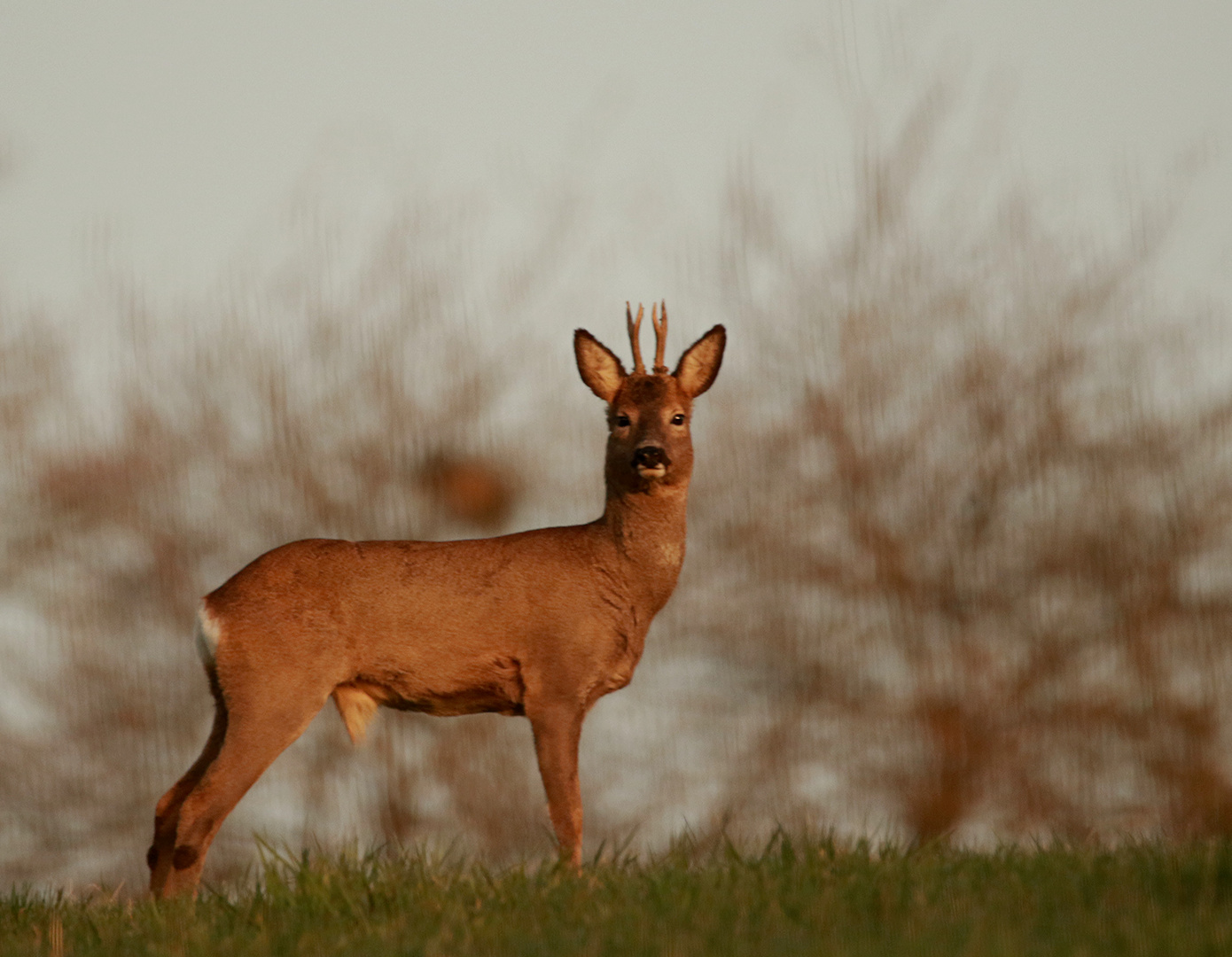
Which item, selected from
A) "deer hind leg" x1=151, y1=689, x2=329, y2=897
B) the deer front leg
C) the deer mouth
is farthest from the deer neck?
"deer hind leg" x1=151, y1=689, x2=329, y2=897

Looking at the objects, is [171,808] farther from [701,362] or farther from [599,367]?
[701,362]

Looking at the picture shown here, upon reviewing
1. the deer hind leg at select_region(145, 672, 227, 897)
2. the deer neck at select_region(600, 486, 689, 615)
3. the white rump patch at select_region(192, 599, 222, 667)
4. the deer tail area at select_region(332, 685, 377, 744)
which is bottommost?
the deer hind leg at select_region(145, 672, 227, 897)

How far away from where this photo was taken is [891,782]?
11.0 m

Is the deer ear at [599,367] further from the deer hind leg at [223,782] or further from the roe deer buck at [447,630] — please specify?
the deer hind leg at [223,782]

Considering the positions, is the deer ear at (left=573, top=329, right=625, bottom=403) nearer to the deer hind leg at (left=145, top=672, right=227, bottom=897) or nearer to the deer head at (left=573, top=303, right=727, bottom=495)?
the deer head at (left=573, top=303, right=727, bottom=495)

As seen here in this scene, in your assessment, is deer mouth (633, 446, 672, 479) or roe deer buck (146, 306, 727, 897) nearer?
roe deer buck (146, 306, 727, 897)

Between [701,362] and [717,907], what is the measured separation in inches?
152

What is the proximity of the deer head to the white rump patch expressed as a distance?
80.5 inches

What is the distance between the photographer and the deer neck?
8.22m

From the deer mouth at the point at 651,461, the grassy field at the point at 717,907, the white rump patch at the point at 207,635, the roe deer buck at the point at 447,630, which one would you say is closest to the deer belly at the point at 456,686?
the roe deer buck at the point at 447,630

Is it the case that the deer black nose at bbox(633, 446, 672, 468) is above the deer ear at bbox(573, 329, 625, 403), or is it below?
below

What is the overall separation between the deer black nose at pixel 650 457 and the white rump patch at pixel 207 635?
2129mm

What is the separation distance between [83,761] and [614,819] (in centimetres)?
392

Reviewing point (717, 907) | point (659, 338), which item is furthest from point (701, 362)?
point (717, 907)
